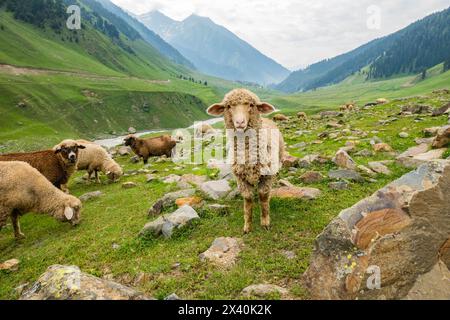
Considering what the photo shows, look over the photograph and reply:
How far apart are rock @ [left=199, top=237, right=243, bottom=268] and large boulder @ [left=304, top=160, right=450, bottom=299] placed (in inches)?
89.5

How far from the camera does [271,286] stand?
667cm

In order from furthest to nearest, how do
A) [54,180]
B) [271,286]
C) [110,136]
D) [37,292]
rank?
[110,136], [54,180], [271,286], [37,292]

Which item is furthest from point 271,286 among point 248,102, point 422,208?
point 248,102

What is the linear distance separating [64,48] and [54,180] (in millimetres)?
198448

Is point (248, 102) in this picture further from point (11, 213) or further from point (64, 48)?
point (64, 48)

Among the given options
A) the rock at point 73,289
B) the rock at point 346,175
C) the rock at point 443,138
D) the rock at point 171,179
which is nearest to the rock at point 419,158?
the rock at point 443,138

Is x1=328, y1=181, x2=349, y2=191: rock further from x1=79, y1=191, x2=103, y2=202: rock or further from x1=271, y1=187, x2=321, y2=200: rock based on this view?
x1=79, y1=191, x2=103, y2=202: rock

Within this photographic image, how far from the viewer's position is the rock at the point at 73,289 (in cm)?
544

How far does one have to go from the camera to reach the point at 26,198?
40.7 feet

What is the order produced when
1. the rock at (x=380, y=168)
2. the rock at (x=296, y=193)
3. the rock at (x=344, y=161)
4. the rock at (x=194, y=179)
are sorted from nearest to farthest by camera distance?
1. the rock at (x=296, y=193)
2. the rock at (x=380, y=168)
3. the rock at (x=344, y=161)
4. the rock at (x=194, y=179)

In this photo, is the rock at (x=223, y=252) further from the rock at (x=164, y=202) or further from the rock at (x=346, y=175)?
the rock at (x=346, y=175)

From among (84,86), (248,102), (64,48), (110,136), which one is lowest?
(110,136)

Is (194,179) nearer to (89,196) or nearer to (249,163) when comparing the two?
(89,196)

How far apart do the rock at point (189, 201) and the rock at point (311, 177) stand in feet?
14.8
